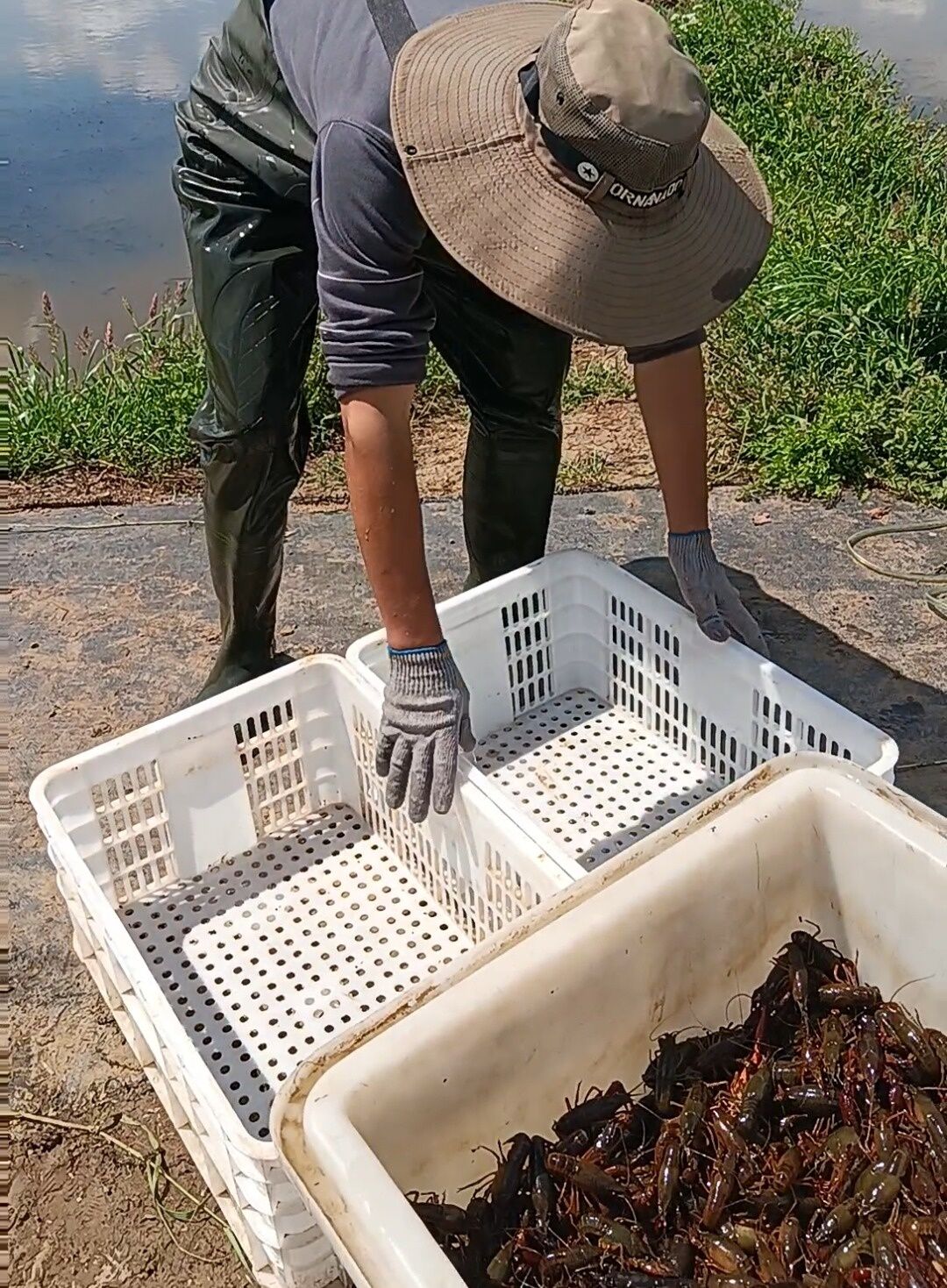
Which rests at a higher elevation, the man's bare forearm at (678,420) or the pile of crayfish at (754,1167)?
the man's bare forearm at (678,420)

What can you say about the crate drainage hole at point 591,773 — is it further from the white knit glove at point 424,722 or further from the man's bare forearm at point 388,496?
the man's bare forearm at point 388,496

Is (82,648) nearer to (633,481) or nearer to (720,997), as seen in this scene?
(633,481)

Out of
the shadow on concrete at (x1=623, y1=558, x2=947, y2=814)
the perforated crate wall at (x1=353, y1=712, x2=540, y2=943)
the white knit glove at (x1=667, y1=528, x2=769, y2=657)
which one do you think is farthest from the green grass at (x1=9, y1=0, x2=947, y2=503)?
the perforated crate wall at (x1=353, y1=712, x2=540, y2=943)

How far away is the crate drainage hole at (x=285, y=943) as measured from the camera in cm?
240

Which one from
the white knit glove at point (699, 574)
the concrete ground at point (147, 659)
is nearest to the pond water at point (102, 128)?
the concrete ground at point (147, 659)

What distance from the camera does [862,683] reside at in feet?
10.8

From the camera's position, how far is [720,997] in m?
1.87

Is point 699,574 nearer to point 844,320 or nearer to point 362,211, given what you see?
point 362,211

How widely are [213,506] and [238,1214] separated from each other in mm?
1538

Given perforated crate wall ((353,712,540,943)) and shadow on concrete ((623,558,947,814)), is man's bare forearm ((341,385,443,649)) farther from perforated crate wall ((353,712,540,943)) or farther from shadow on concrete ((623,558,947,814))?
shadow on concrete ((623,558,947,814))

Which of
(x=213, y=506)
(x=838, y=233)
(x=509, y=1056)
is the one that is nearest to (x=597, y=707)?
(x=213, y=506)

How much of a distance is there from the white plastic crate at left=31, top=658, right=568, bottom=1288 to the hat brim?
890mm

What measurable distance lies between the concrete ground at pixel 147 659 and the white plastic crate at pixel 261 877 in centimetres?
12

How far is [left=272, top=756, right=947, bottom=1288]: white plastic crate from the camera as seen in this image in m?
1.43
